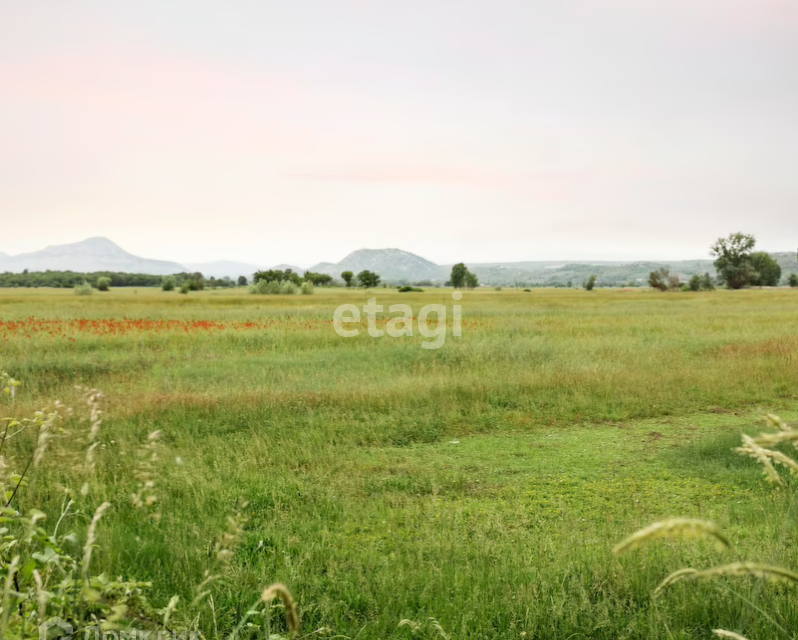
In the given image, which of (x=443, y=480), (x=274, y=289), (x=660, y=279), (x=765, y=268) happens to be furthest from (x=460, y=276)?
(x=443, y=480)

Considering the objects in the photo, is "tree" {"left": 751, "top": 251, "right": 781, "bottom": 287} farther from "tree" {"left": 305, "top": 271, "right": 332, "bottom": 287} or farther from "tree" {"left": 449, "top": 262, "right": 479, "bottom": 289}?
"tree" {"left": 305, "top": 271, "right": 332, "bottom": 287}

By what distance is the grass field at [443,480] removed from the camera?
4.16 metres

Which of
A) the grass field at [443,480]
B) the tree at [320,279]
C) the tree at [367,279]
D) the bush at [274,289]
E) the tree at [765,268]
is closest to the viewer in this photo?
the grass field at [443,480]

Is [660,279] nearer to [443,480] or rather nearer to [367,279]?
[367,279]

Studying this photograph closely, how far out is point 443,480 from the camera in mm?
7566

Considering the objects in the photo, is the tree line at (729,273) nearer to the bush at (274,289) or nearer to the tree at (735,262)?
the tree at (735,262)

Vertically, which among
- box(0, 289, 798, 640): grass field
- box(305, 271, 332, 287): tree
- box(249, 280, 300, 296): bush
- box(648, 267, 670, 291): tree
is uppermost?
box(305, 271, 332, 287): tree

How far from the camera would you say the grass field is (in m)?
4.16

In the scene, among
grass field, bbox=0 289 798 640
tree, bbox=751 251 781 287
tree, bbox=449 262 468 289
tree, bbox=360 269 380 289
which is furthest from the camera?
tree, bbox=449 262 468 289

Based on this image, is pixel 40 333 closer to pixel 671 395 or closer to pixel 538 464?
pixel 538 464

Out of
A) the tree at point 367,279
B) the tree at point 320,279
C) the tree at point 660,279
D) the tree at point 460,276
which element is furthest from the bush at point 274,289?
the tree at point 660,279

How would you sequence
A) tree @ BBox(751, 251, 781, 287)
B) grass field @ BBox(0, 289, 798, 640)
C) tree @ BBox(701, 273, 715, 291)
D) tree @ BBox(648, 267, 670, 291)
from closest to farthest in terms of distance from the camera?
grass field @ BBox(0, 289, 798, 640) → tree @ BBox(701, 273, 715, 291) → tree @ BBox(648, 267, 670, 291) → tree @ BBox(751, 251, 781, 287)

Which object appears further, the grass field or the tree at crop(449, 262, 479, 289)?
the tree at crop(449, 262, 479, 289)

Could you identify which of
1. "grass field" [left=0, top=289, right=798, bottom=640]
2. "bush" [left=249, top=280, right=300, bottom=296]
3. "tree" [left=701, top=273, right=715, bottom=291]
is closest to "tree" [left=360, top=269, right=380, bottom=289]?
"bush" [left=249, top=280, right=300, bottom=296]
